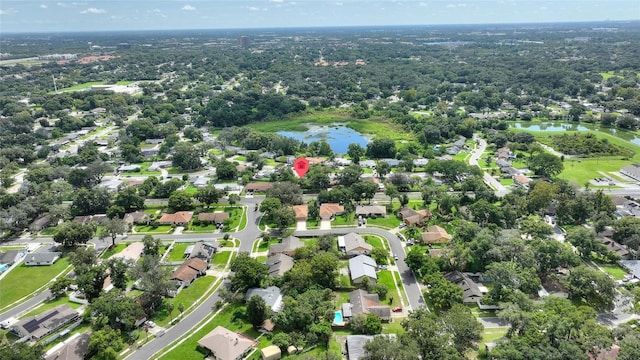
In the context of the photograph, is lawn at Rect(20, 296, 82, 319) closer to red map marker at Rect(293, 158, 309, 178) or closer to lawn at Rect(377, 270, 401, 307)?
lawn at Rect(377, 270, 401, 307)

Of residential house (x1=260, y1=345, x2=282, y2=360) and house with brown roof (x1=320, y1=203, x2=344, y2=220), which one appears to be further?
house with brown roof (x1=320, y1=203, x2=344, y2=220)

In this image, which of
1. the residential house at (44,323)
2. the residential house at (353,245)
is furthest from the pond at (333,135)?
the residential house at (44,323)

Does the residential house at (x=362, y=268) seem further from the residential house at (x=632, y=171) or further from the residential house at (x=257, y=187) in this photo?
the residential house at (x=632, y=171)

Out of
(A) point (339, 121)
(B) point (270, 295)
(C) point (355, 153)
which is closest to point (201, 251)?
(B) point (270, 295)

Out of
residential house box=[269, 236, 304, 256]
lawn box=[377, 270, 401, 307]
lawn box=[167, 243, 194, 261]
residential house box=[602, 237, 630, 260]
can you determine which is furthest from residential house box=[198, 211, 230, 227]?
residential house box=[602, 237, 630, 260]

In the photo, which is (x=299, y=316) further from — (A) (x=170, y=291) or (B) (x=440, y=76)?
(B) (x=440, y=76)

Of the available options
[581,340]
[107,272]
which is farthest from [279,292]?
[581,340]
